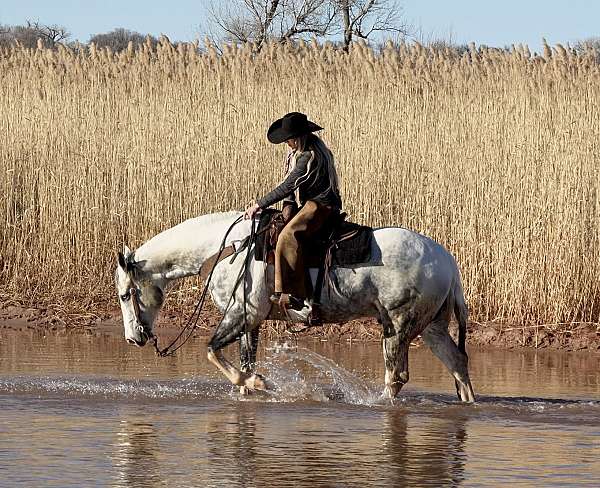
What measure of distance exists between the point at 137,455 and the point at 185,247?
2.39m

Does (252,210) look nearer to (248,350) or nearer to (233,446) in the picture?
(248,350)

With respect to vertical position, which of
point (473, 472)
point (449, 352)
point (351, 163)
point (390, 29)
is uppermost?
point (390, 29)

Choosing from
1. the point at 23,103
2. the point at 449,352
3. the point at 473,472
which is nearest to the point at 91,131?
the point at 23,103

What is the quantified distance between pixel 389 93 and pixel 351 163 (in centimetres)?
109

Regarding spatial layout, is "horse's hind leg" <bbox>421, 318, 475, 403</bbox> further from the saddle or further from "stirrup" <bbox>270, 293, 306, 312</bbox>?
"stirrup" <bbox>270, 293, 306, 312</bbox>

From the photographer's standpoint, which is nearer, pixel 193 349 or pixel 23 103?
pixel 193 349

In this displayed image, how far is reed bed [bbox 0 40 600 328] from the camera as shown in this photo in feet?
37.4

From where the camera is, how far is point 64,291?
41.5ft

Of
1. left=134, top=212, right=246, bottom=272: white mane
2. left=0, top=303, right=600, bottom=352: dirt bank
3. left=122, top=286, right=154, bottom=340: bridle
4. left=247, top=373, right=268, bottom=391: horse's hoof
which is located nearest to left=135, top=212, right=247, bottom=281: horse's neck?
left=134, top=212, right=246, bottom=272: white mane

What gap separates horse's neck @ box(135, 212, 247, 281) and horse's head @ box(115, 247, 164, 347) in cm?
5

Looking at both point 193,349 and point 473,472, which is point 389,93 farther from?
point 473,472

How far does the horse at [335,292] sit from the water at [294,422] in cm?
28

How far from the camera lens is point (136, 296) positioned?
8844 mm

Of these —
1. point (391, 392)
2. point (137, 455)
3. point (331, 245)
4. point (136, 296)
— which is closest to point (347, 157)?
point (136, 296)
